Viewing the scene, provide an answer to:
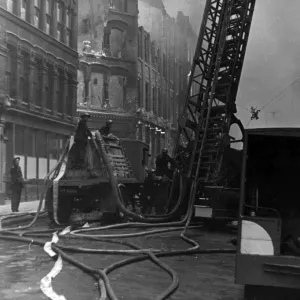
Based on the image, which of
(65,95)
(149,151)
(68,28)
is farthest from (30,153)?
(68,28)

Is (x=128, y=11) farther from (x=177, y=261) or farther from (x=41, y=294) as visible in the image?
(x=41, y=294)

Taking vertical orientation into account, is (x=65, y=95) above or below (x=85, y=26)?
below

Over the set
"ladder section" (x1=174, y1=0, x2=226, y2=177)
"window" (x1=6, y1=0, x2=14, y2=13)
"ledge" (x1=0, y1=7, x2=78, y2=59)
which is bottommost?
"ladder section" (x1=174, y1=0, x2=226, y2=177)

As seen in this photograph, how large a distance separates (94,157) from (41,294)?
26.3 ft

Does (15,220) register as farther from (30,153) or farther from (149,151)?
(30,153)

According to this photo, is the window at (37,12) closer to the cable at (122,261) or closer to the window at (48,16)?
the window at (48,16)

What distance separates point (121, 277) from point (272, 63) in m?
18.8

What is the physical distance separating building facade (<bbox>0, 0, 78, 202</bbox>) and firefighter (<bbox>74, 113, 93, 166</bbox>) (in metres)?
7.09

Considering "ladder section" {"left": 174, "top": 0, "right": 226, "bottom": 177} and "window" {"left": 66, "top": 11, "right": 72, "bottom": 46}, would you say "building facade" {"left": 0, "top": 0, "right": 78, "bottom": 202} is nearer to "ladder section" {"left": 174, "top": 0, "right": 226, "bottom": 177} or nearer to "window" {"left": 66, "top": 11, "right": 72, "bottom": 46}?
"window" {"left": 66, "top": 11, "right": 72, "bottom": 46}

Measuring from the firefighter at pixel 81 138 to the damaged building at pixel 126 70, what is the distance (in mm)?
15450

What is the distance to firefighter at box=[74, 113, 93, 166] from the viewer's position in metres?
12.7

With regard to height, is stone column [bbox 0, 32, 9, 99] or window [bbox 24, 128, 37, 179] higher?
stone column [bbox 0, 32, 9, 99]

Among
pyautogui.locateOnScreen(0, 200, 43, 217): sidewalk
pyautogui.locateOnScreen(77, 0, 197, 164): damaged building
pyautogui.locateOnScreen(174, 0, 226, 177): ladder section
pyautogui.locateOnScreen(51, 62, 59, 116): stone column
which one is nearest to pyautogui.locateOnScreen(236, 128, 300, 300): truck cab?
pyautogui.locateOnScreen(174, 0, 226, 177): ladder section

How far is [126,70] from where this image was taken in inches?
1245
